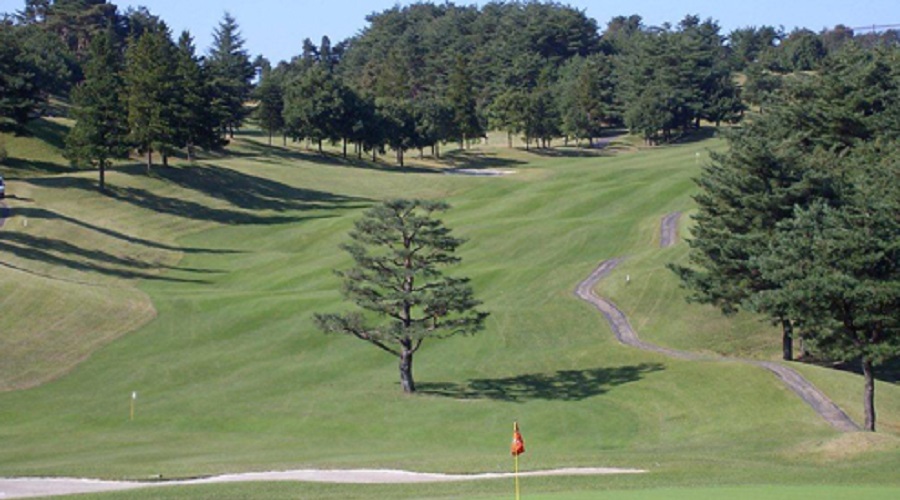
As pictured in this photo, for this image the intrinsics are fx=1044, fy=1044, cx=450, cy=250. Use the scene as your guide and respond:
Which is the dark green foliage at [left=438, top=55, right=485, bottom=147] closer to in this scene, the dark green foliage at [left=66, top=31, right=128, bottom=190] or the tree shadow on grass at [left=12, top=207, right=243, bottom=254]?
the dark green foliage at [left=66, top=31, right=128, bottom=190]

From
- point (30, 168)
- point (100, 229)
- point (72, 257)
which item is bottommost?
point (72, 257)

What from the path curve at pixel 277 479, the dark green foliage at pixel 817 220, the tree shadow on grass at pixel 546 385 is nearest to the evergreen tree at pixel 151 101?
the dark green foliage at pixel 817 220

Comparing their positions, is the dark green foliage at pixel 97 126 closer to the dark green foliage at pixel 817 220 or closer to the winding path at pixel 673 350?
the winding path at pixel 673 350

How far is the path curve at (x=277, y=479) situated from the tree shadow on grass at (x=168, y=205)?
5856cm

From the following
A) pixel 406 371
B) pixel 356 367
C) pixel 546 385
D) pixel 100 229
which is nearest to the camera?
pixel 406 371

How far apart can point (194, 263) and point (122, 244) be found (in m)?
5.47

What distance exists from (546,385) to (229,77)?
102446 mm

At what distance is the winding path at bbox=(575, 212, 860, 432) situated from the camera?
127 feet

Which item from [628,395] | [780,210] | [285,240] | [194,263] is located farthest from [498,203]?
[628,395]

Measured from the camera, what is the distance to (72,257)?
70250 mm

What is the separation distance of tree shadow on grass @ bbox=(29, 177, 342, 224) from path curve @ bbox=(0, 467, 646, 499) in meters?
58.6

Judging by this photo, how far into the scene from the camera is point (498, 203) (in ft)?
300

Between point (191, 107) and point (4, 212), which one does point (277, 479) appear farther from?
point (191, 107)

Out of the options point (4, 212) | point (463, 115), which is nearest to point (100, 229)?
point (4, 212)
